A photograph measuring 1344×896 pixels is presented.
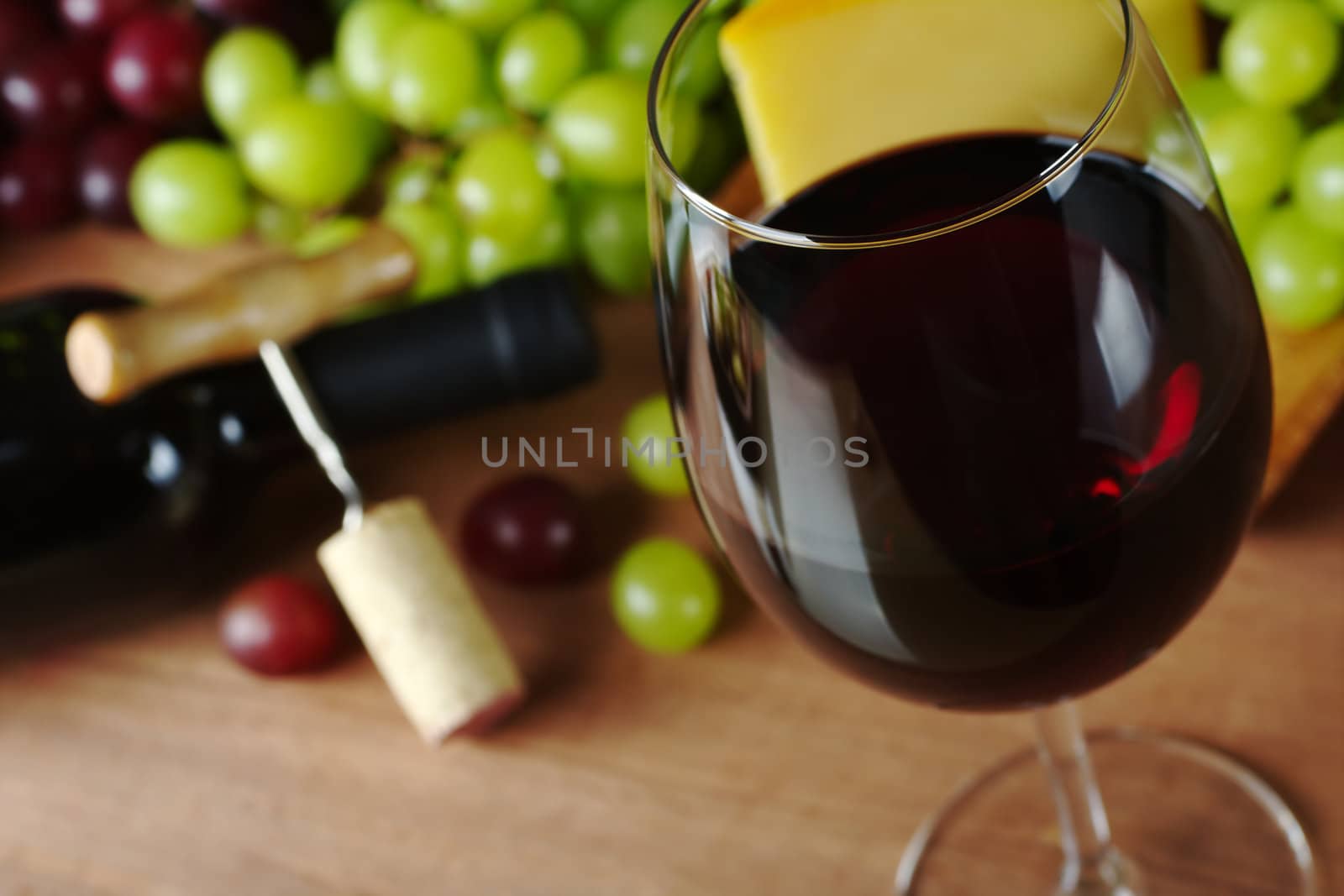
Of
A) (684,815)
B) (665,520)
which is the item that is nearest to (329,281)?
(665,520)

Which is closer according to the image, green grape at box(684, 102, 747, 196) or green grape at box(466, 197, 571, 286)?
green grape at box(684, 102, 747, 196)

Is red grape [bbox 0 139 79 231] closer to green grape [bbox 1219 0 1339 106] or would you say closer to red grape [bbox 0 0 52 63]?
red grape [bbox 0 0 52 63]

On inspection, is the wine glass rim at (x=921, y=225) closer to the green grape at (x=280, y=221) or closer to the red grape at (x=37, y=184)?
the green grape at (x=280, y=221)

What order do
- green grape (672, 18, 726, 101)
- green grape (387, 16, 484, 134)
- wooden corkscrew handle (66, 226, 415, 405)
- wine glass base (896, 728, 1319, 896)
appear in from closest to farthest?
green grape (672, 18, 726, 101), wine glass base (896, 728, 1319, 896), wooden corkscrew handle (66, 226, 415, 405), green grape (387, 16, 484, 134)

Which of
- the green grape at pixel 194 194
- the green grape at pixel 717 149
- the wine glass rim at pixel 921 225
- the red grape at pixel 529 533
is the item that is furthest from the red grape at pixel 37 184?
the wine glass rim at pixel 921 225

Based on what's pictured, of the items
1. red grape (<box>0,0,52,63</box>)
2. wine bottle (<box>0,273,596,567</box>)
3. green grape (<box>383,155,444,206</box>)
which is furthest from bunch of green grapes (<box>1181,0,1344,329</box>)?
red grape (<box>0,0,52,63</box>)

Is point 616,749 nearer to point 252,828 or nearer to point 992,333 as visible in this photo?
point 252,828

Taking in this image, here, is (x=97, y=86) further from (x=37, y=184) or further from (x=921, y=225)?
(x=921, y=225)
